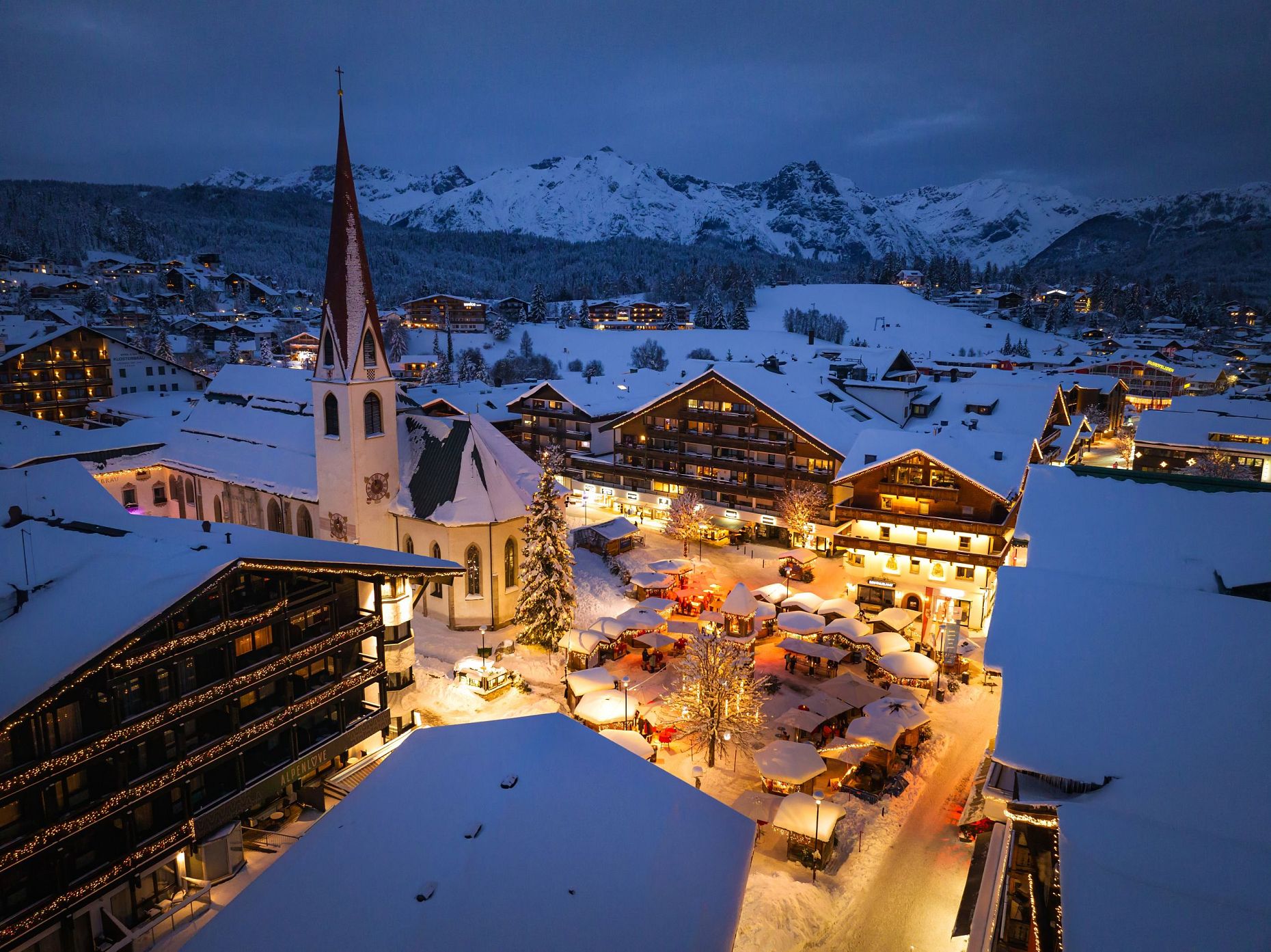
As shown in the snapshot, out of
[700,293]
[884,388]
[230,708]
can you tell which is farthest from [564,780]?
[700,293]

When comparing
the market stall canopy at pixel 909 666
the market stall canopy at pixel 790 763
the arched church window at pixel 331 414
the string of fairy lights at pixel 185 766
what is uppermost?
the arched church window at pixel 331 414

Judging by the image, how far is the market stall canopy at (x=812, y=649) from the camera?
31.3 m

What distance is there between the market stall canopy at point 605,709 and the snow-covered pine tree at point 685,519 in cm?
2110

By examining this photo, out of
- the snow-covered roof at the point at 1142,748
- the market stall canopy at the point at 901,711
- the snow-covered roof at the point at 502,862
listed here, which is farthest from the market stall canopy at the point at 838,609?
the snow-covered roof at the point at 502,862

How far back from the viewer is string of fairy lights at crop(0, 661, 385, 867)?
50.0ft

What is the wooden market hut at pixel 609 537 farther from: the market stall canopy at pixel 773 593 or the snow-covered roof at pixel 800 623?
the snow-covered roof at pixel 800 623

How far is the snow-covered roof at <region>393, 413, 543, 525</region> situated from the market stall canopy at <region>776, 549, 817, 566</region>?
15.5 m

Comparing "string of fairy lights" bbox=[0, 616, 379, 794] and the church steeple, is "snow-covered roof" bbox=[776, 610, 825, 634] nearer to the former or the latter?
"string of fairy lights" bbox=[0, 616, 379, 794]

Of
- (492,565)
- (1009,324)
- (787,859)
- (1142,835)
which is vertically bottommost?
(787,859)

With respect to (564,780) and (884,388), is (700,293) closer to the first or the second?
(884,388)

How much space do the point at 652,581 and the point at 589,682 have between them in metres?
11.3

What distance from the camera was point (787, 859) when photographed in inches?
809

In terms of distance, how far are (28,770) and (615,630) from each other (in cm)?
2103

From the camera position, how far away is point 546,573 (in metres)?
33.5
